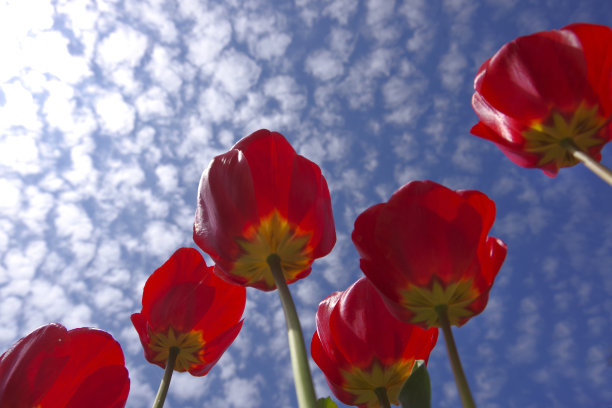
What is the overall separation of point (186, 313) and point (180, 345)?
0.07m

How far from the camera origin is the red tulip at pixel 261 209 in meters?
0.76

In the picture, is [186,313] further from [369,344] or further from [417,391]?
[417,391]

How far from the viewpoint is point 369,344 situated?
84 centimetres

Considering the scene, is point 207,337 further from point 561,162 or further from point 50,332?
point 561,162

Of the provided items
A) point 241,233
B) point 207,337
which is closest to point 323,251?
point 241,233

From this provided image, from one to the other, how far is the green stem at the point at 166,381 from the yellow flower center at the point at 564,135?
2.72 feet

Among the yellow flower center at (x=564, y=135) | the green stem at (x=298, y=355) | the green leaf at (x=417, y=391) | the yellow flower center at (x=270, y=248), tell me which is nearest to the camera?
the green stem at (x=298, y=355)

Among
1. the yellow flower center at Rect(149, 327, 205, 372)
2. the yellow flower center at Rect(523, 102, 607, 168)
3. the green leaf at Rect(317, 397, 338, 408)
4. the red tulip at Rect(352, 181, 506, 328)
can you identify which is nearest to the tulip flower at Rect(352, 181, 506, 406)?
the red tulip at Rect(352, 181, 506, 328)

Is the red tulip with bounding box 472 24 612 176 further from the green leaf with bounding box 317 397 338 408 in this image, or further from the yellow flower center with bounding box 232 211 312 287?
the green leaf with bounding box 317 397 338 408

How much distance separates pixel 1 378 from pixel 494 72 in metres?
0.99

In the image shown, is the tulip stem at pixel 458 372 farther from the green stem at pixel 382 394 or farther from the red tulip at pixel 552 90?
the red tulip at pixel 552 90

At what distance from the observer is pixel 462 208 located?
27.0 inches

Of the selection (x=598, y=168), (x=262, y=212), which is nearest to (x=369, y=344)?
(x=262, y=212)

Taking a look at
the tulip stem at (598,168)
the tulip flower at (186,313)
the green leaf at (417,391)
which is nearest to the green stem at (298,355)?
the green leaf at (417,391)
